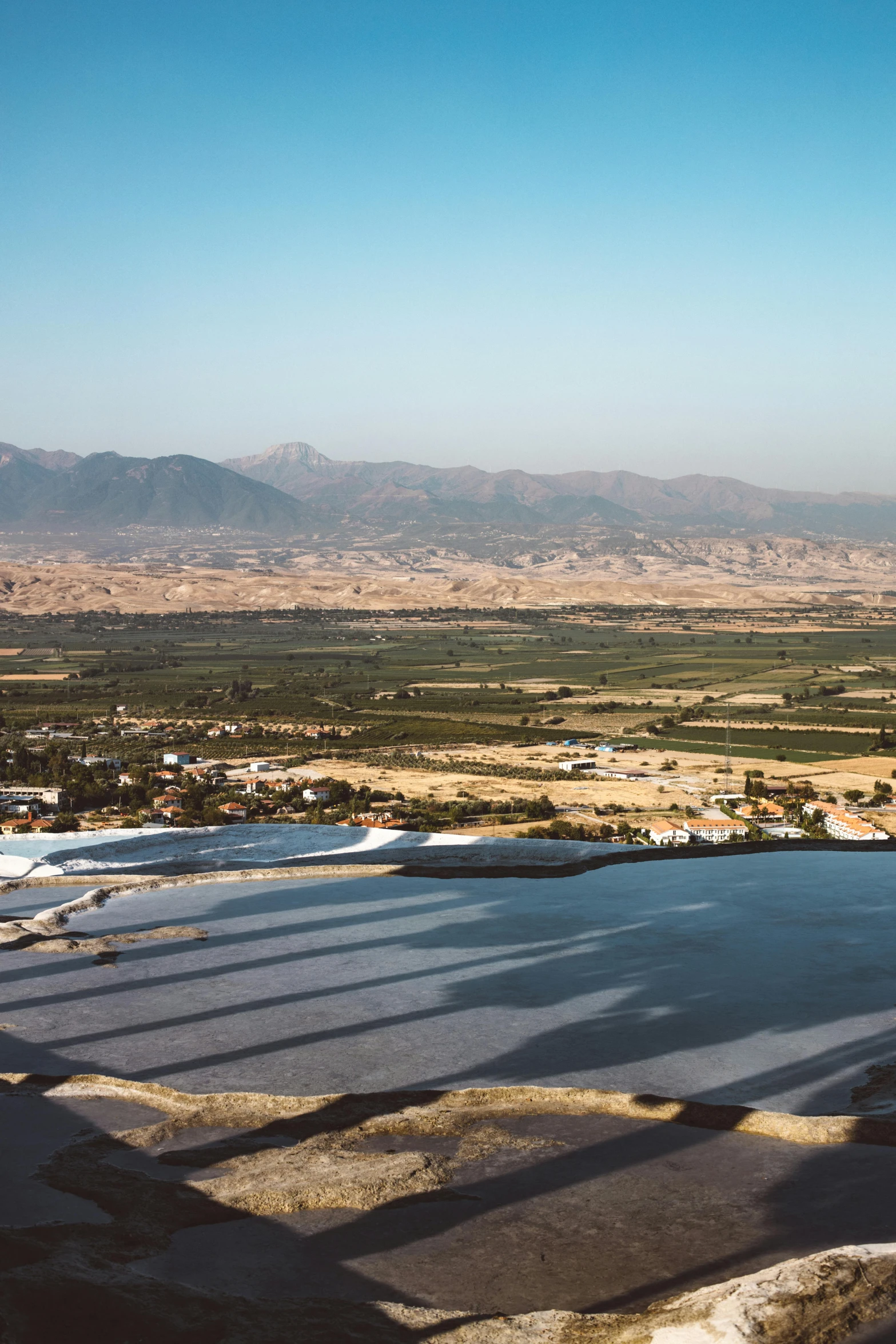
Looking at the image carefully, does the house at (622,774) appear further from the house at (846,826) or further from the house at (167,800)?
the house at (167,800)

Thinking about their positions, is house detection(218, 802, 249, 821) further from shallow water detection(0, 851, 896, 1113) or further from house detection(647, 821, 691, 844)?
shallow water detection(0, 851, 896, 1113)

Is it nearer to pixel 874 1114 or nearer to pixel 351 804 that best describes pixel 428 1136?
pixel 874 1114

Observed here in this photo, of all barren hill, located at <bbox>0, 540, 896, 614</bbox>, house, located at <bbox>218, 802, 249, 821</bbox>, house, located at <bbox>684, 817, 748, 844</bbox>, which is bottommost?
house, located at <bbox>218, 802, 249, 821</bbox>

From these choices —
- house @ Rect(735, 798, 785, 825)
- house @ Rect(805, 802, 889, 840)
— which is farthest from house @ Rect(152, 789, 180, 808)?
house @ Rect(805, 802, 889, 840)

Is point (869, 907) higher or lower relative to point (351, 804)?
higher

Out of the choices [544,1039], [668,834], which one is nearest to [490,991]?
[544,1039]

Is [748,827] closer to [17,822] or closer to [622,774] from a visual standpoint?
[622,774]

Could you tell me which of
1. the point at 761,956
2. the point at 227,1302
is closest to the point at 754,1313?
the point at 227,1302
